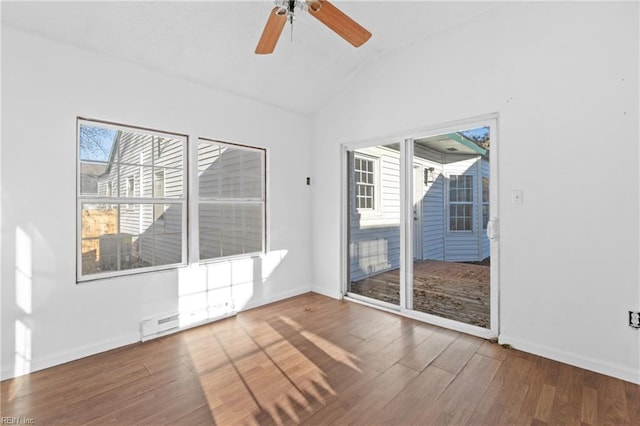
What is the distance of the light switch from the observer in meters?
2.90

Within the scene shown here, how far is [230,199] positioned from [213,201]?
0.24 m

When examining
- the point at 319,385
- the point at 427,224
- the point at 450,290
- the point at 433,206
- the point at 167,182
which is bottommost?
A: the point at 319,385

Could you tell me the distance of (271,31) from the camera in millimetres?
2201

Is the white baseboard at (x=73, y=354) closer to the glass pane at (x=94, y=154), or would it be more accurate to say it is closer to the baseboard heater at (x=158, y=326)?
the baseboard heater at (x=158, y=326)

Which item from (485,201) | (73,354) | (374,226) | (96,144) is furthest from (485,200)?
(73,354)

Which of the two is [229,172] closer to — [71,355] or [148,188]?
[148,188]

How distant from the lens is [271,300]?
14.2ft

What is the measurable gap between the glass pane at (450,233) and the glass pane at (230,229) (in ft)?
6.88

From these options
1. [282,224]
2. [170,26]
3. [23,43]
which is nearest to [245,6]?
[170,26]

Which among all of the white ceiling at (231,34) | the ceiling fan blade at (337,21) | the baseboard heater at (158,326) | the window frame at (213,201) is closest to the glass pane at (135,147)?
the window frame at (213,201)

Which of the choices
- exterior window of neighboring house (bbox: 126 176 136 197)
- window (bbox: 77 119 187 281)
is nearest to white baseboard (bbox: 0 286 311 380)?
window (bbox: 77 119 187 281)

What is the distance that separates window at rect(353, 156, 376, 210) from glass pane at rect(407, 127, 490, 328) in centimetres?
64

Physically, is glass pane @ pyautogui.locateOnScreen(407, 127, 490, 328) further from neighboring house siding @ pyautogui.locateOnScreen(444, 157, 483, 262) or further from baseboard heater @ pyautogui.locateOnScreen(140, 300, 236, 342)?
baseboard heater @ pyautogui.locateOnScreen(140, 300, 236, 342)

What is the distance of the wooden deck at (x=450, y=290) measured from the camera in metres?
3.30
